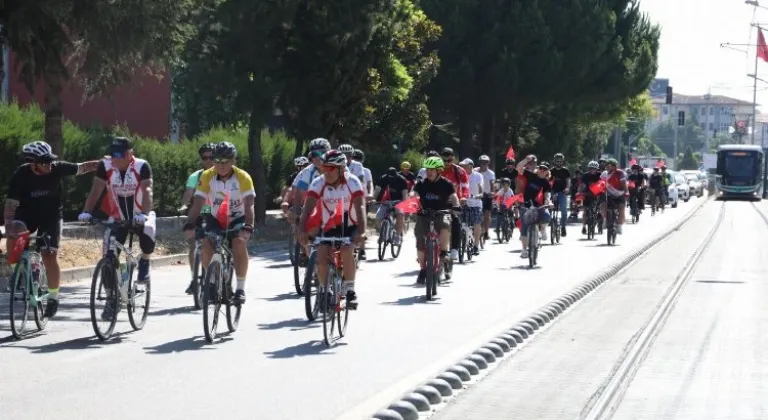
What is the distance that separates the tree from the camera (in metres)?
17.8

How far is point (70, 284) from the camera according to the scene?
1917 centimetres

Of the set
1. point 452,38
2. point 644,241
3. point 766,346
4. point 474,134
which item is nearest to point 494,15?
point 452,38

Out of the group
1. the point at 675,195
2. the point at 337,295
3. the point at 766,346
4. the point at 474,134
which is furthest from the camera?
the point at 675,195

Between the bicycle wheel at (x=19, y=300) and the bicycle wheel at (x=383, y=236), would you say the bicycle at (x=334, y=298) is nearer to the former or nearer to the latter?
the bicycle wheel at (x=19, y=300)

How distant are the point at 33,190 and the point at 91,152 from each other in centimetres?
1590

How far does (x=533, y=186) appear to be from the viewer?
24.2 metres

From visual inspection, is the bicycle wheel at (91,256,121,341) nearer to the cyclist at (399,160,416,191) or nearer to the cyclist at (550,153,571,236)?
the cyclist at (399,160,416,191)

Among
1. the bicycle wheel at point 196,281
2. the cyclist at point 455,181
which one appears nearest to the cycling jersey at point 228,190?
the bicycle wheel at point 196,281

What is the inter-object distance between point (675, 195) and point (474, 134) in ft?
39.7

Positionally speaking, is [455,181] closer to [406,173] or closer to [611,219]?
[406,173]

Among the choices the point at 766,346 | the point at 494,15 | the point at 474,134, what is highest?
the point at 494,15

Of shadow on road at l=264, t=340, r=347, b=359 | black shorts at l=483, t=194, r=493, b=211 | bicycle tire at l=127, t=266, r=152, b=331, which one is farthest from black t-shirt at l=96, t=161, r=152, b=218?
black shorts at l=483, t=194, r=493, b=211

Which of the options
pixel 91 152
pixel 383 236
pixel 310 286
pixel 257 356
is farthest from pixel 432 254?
pixel 91 152

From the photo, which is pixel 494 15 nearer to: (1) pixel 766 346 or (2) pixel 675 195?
(2) pixel 675 195
